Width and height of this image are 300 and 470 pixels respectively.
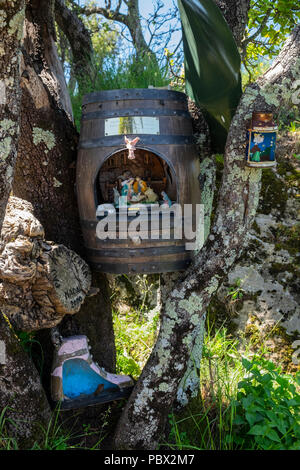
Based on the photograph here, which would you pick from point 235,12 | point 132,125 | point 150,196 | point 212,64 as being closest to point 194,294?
point 150,196

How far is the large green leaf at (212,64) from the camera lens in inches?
90.9

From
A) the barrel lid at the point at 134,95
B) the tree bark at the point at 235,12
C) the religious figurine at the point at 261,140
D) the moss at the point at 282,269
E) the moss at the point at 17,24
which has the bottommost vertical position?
the moss at the point at 282,269

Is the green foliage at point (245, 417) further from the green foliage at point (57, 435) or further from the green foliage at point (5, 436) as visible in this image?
the green foliage at point (5, 436)

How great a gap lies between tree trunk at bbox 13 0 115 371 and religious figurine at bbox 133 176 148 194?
1.26 feet

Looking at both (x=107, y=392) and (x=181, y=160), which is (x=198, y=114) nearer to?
(x=181, y=160)

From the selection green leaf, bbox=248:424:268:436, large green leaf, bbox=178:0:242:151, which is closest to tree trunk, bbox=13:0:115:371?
large green leaf, bbox=178:0:242:151

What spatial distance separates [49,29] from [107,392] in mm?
2208

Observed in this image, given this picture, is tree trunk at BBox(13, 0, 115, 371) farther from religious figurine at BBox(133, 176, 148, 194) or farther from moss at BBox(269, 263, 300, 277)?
moss at BBox(269, 263, 300, 277)

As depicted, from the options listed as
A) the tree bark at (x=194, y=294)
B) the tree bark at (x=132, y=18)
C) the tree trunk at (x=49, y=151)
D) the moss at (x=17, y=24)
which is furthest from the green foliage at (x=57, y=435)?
the tree bark at (x=132, y=18)

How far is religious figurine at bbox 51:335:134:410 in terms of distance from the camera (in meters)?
2.41

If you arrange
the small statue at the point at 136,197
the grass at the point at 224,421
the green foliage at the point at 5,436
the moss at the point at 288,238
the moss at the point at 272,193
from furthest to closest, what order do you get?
the moss at the point at 272,193 → the moss at the point at 288,238 → the small statue at the point at 136,197 → the grass at the point at 224,421 → the green foliage at the point at 5,436

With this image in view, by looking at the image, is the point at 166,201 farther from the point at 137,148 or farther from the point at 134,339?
the point at 134,339

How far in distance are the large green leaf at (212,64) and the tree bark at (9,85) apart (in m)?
0.93

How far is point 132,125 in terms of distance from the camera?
2.38 metres
